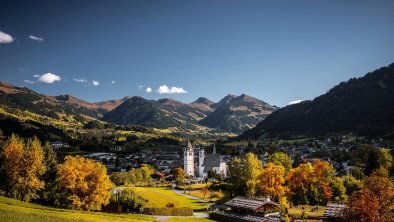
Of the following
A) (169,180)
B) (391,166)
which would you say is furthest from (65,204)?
(391,166)

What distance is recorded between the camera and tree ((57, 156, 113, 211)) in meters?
65.1

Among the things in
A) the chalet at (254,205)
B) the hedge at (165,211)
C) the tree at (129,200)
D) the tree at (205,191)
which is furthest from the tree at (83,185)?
the tree at (205,191)

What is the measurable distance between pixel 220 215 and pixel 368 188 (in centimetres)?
3328

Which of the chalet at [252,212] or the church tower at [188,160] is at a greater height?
the church tower at [188,160]

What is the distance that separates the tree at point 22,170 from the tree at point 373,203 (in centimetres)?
5907

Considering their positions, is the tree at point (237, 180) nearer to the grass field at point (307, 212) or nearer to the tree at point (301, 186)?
the tree at point (301, 186)

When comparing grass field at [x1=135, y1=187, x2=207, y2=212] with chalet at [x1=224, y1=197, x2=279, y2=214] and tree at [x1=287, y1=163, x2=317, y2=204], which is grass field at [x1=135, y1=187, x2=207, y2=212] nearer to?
chalet at [x1=224, y1=197, x2=279, y2=214]

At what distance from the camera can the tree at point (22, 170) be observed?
217ft

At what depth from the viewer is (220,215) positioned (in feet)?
230

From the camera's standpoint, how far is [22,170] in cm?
6731

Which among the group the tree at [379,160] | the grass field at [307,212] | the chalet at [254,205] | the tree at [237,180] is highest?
the tree at [379,160]

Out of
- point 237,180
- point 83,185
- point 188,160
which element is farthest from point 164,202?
point 188,160

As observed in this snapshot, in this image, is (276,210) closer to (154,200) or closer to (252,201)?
(252,201)

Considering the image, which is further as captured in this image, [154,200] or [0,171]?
[154,200]
